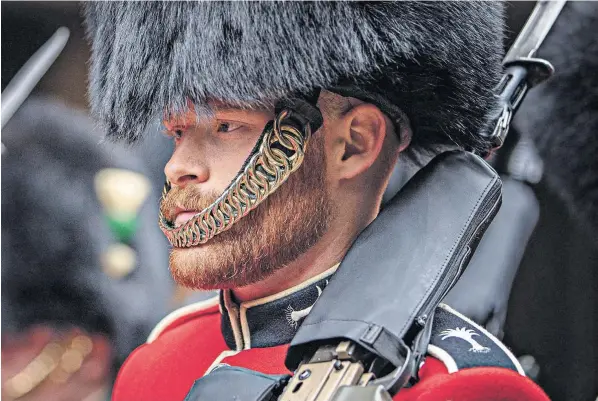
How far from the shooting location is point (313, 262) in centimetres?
195

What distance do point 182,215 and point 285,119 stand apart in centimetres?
29

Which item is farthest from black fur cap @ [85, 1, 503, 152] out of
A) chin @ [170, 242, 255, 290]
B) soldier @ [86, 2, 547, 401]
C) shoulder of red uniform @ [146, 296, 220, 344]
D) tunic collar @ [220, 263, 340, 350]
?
shoulder of red uniform @ [146, 296, 220, 344]

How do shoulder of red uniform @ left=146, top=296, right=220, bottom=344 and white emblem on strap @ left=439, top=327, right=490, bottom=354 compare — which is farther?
shoulder of red uniform @ left=146, top=296, right=220, bottom=344

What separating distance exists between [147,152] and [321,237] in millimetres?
1501

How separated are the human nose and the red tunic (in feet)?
0.96

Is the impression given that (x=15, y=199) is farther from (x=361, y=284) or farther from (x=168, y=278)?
(x=361, y=284)

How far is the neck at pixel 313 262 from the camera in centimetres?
194

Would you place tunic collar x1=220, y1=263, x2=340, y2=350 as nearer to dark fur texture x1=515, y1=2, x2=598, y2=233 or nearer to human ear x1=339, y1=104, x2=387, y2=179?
human ear x1=339, y1=104, x2=387, y2=179

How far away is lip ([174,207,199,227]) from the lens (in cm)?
191

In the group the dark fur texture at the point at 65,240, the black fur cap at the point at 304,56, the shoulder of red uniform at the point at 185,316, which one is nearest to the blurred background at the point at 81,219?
the dark fur texture at the point at 65,240

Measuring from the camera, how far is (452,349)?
1755 mm

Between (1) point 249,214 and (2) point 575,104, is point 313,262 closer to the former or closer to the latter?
(1) point 249,214

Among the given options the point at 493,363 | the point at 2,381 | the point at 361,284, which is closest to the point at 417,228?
the point at 361,284

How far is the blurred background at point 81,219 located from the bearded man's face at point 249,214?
1.21 meters
